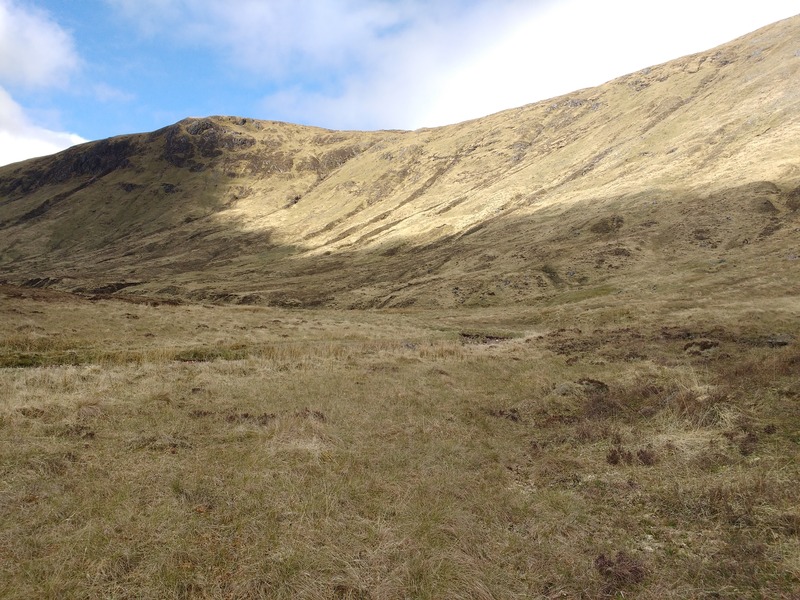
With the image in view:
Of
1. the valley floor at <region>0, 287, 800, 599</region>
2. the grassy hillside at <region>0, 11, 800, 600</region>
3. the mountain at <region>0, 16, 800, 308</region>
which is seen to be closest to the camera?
the valley floor at <region>0, 287, 800, 599</region>

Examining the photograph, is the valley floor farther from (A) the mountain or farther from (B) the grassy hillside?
(A) the mountain

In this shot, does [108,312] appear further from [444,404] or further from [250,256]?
[250,256]

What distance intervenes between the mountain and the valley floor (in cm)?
3802

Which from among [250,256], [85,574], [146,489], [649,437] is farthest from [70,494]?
[250,256]

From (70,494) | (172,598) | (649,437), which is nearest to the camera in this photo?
(172,598)

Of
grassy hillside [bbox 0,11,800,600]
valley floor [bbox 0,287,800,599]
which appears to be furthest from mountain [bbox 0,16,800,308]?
valley floor [bbox 0,287,800,599]

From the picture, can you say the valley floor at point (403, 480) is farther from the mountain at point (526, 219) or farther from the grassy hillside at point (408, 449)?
the mountain at point (526, 219)

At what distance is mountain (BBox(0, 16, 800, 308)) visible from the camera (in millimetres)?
62312

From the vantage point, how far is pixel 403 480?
9.25 m

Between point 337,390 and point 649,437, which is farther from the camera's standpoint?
point 337,390

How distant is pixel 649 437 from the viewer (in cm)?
1110

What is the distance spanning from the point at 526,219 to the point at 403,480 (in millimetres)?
92442

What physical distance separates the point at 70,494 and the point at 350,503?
5.06 metres

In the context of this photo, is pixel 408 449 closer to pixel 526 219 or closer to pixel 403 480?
pixel 403 480
